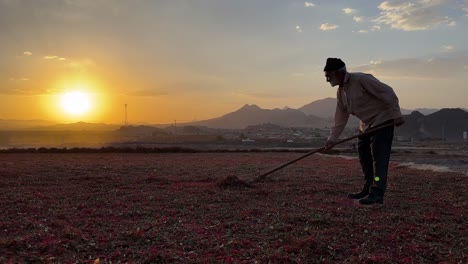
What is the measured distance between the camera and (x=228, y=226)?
4.80m

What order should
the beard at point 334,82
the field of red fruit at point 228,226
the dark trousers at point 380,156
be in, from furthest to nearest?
the beard at point 334,82 < the dark trousers at point 380,156 < the field of red fruit at point 228,226

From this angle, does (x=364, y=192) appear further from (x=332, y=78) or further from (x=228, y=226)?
(x=228, y=226)

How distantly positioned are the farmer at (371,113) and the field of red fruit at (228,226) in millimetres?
457

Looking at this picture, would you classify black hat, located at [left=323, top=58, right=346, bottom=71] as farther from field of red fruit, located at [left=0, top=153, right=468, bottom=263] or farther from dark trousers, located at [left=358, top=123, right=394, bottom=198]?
field of red fruit, located at [left=0, top=153, right=468, bottom=263]

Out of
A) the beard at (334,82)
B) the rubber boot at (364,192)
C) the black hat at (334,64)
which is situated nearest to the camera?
the black hat at (334,64)

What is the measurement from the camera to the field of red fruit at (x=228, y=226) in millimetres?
3719

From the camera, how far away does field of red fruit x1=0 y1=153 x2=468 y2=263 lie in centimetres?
372

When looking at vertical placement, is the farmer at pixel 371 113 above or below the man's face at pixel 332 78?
below

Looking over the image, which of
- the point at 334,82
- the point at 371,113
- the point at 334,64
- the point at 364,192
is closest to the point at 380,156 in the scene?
the point at 371,113

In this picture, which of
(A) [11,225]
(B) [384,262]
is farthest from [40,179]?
(B) [384,262]

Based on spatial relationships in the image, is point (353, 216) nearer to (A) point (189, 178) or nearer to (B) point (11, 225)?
(B) point (11, 225)

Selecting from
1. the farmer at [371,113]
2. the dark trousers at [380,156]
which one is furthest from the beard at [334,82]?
the dark trousers at [380,156]

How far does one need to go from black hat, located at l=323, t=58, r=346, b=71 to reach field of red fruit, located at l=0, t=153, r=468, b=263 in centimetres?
209

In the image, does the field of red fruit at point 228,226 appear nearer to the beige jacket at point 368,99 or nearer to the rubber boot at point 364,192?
the rubber boot at point 364,192
